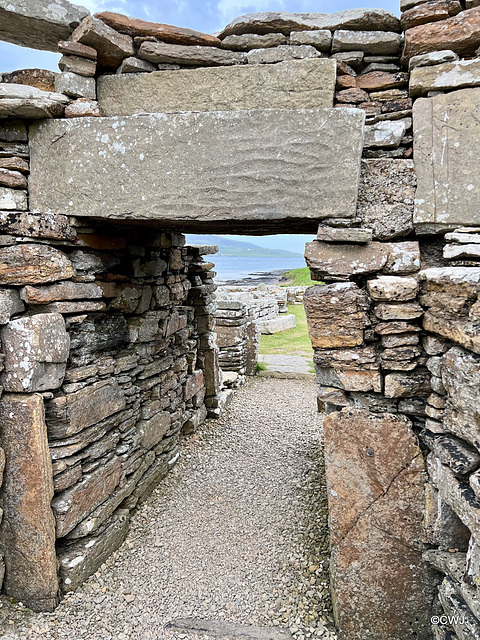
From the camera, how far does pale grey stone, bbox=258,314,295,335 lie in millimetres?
14094

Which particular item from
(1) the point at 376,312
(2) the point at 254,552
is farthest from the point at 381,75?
(2) the point at 254,552

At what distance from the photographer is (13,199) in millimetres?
3074

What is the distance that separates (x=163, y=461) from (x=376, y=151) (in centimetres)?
415

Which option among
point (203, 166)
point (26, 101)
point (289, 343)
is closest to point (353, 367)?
point (203, 166)

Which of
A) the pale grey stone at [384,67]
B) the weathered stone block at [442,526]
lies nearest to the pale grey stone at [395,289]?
the weathered stone block at [442,526]

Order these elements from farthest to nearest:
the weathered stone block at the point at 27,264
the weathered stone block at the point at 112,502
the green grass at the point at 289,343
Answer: the green grass at the point at 289,343
the weathered stone block at the point at 112,502
the weathered stone block at the point at 27,264

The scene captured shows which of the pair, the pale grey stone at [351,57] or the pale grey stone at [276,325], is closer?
the pale grey stone at [351,57]

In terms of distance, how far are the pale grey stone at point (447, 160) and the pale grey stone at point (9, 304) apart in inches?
112

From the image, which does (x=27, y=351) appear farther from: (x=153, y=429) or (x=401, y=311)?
(x=401, y=311)

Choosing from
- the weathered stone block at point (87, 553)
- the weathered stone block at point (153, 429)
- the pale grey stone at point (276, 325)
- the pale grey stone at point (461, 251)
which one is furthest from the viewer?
the pale grey stone at point (276, 325)

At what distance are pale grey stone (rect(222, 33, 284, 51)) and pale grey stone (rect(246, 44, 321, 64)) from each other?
0.14 feet

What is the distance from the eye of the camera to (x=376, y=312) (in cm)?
280

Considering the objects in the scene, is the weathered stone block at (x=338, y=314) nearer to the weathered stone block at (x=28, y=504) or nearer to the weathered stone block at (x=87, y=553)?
the weathered stone block at (x=28, y=504)

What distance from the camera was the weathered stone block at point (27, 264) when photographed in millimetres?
3002
